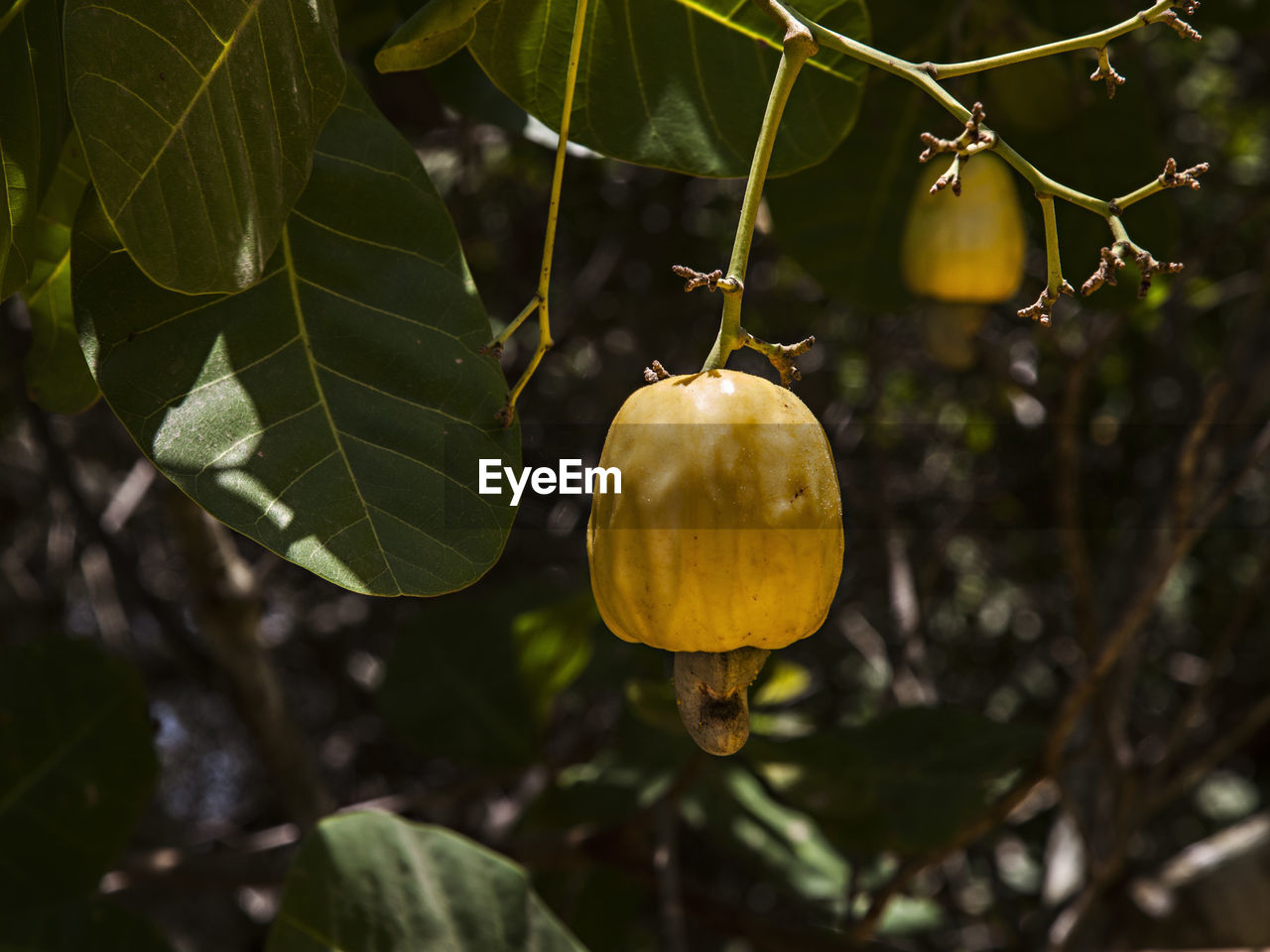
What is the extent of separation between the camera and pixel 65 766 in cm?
161

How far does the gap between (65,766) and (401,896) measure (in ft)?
1.91

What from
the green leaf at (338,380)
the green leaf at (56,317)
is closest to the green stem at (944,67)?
the green leaf at (338,380)

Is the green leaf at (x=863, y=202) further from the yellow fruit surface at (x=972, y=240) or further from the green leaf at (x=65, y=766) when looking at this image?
the green leaf at (x=65, y=766)

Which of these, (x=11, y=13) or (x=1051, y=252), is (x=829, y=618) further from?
(x=11, y=13)

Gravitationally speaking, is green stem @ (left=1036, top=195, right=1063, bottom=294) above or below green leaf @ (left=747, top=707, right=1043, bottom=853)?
above

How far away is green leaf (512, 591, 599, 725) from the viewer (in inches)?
78.5

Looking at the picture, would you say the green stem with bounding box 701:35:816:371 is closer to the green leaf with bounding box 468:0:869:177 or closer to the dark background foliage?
the green leaf with bounding box 468:0:869:177

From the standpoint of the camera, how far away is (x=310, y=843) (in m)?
1.32

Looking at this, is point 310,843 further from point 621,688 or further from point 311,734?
point 311,734

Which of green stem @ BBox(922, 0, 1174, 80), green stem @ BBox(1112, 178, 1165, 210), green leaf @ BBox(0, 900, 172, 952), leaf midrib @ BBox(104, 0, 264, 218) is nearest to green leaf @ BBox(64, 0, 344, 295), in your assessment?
leaf midrib @ BBox(104, 0, 264, 218)

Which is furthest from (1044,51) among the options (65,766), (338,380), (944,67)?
(65,766)

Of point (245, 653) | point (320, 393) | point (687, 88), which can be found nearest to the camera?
point (320, 393)

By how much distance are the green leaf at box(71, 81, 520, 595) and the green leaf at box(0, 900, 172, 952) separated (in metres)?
0.90

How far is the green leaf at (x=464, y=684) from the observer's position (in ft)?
6.75
